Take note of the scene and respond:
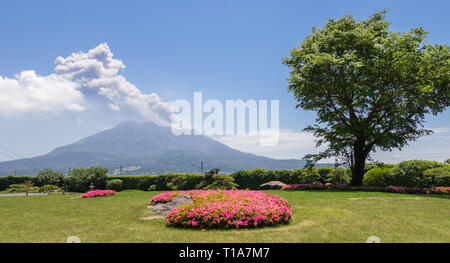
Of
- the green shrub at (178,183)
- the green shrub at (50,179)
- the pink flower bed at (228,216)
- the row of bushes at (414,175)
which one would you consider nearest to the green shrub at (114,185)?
the green shrub at (178,183)

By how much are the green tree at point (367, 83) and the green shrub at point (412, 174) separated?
1860 millimetres

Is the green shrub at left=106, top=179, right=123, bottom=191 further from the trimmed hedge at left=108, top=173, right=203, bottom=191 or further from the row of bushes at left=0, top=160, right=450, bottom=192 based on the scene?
the trimmed hedge at left=108, top=173, right=203, bottom=191

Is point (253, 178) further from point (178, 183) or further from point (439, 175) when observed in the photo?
point (439, 175)

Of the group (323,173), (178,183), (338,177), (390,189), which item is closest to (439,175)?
(390,189)

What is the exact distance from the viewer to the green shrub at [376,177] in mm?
21859

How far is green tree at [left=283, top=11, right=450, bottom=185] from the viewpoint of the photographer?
19.5 m

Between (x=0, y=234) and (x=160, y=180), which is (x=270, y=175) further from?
(x=0, y=234)

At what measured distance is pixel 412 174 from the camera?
20.0 metres

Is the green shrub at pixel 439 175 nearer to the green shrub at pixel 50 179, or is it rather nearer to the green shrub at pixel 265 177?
the green shrub at pixel 265 177

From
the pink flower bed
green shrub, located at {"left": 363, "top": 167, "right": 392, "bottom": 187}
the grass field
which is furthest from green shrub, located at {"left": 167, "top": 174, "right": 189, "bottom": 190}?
the pink flower bed

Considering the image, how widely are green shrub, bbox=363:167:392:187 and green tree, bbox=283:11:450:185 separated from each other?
950mm

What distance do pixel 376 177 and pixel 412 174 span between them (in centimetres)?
271
